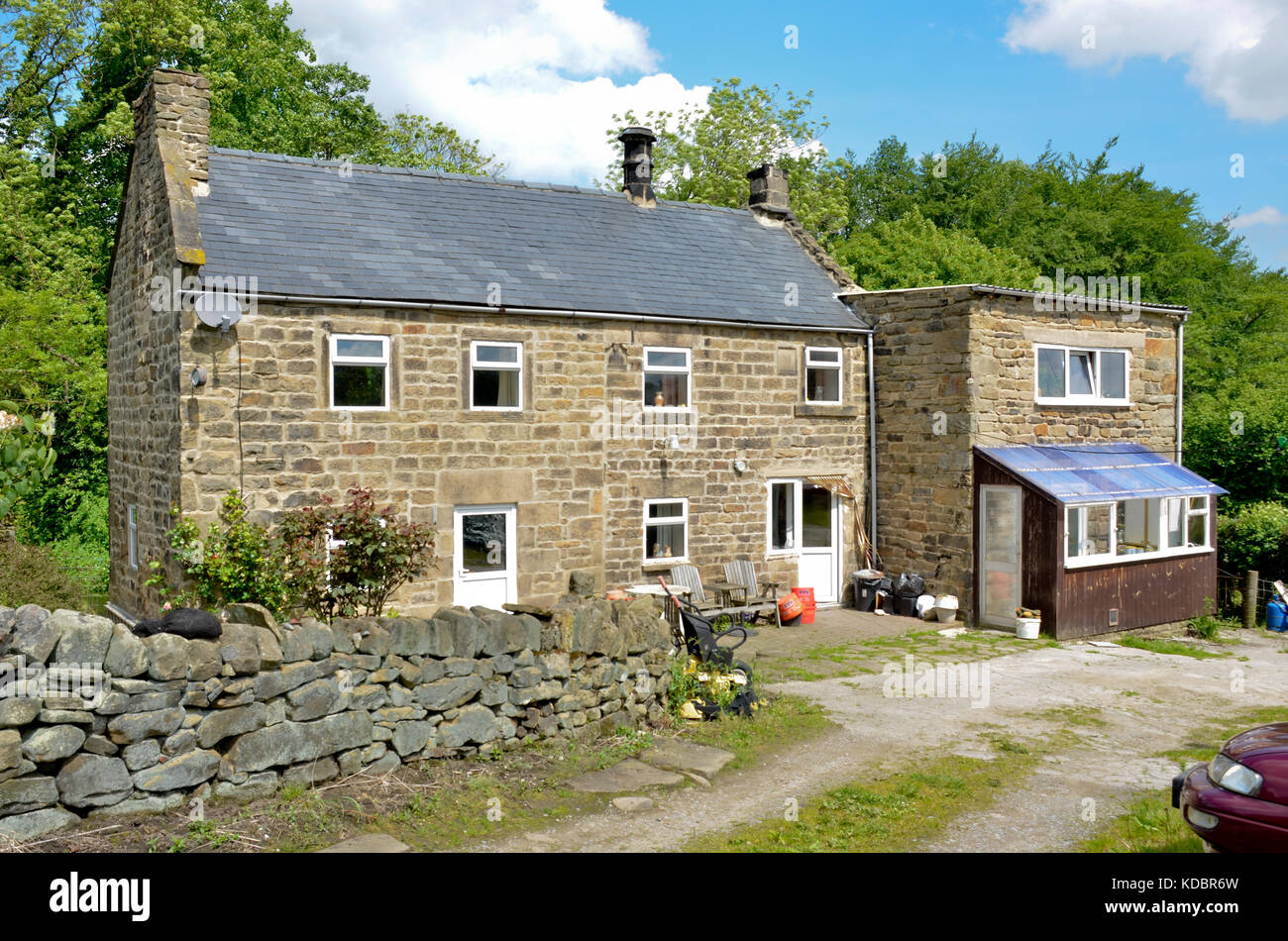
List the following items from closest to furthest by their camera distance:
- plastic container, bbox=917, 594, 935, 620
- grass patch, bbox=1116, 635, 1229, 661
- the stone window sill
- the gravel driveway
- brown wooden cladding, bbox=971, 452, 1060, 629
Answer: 1. the gravel driveway
2. grass patch, bbox=1116, 635, 1229, 661
3. brown wooden cladding, bbox=971, 452, 1060, 629
4. plastic container, bbox=917, 594, 935, 620
5. the stone window sill

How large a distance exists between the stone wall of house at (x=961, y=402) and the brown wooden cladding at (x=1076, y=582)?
62cm

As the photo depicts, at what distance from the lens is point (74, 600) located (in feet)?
47.3

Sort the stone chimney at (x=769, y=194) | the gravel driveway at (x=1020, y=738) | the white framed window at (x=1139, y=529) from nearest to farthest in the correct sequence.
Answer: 1. the gravel driveway at (x=1020, y=738)
2. the white framed window at (x=1139, y=529)
3. the stone chimney at (x=769, y=194)

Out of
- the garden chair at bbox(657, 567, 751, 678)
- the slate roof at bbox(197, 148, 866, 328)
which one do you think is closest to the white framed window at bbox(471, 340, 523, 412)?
the slate roof at bbox(197, 148, 866, 328)

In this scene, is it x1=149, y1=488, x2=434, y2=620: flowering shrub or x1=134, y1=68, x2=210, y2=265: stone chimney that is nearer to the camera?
x1=149, y1=488, x2=434, y2=620: flowering shrub

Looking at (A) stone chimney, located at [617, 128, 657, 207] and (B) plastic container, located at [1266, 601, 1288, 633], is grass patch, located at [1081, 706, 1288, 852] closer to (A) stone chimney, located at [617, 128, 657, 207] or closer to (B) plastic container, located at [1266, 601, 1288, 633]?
(B) plastic container, located at [1266, 601, 1288, 633]

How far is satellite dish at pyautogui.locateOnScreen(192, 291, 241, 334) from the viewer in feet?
45.1

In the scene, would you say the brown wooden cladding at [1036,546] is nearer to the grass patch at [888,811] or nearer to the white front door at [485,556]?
the grass patch at [888,811]

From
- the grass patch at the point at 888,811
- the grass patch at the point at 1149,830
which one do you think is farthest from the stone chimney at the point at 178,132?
the grass patch at the point at 1149,830

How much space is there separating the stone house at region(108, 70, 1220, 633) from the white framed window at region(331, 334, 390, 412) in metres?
0.03

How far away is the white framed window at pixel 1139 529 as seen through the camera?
57.1 ft

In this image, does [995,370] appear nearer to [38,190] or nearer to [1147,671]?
[1147,671]

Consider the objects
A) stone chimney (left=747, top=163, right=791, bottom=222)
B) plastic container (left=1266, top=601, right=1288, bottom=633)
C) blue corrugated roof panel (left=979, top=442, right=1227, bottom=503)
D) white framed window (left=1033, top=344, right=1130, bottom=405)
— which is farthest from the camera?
stone chimney (left=747, top=163, right=791, bottom=222)

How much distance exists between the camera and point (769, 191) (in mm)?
22797
